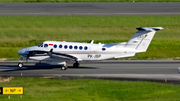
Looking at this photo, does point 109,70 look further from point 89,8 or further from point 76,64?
point 89,8

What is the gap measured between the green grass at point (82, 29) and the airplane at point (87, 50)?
1305 cm

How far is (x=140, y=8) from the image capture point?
67062 millimetres

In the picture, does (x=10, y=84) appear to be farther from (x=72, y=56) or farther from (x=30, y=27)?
(x=30, y=27)

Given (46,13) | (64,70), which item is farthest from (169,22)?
(64,70)

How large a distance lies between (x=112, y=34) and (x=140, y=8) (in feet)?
44.4

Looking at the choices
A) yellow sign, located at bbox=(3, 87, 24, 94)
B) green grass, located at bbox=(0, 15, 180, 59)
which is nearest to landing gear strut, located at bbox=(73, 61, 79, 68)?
green grass, located at bbox=(0, 15, 180, 59)

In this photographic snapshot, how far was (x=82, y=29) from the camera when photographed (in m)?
58.0

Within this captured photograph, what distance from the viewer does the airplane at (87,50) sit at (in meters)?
35.8

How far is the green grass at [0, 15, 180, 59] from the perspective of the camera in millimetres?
52656

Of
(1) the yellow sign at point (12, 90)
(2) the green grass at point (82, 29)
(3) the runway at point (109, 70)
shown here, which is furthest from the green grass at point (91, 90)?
(2) the green grass at point (82, 29)

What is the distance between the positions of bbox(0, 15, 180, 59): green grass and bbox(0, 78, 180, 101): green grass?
1992cm

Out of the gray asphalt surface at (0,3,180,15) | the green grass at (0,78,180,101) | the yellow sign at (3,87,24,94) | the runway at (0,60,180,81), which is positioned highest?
the gray asphalt surface at (0,3,180,15)

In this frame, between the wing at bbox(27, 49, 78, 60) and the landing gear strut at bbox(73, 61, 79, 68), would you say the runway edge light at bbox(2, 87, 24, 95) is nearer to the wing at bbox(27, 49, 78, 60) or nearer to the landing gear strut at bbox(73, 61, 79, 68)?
the wing at bbox(27, 49, 78, 60)

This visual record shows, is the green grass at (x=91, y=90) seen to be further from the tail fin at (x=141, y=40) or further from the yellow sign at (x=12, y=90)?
the tail fin at (x=141, y=40)
